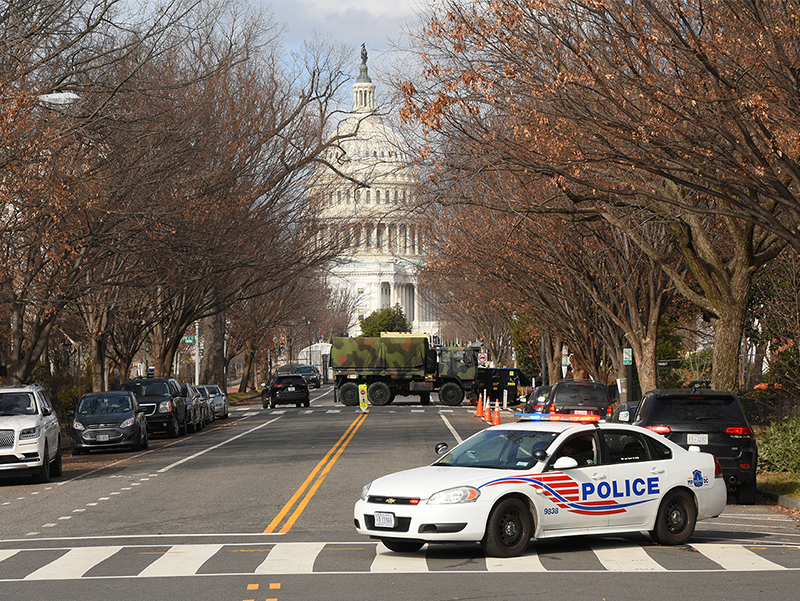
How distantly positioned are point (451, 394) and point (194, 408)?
22.6 meters

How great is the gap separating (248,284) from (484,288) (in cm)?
956

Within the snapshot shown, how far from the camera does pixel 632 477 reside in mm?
12266

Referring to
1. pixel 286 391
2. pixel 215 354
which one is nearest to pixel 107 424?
pixel 286 391

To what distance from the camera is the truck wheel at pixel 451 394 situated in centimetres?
5669

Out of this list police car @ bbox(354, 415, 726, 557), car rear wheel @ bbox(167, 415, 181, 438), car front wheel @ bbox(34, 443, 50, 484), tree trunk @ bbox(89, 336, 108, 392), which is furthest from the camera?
tree trunk @ bbox(89, 336, 108, 392)

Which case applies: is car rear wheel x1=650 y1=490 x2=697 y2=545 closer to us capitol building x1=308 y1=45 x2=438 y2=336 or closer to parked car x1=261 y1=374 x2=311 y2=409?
us capitol building x1=308 y1=45 x2=438 y2=336

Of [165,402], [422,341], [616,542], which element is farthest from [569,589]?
[422,341]

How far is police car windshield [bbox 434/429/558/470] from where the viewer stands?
39.4 ft

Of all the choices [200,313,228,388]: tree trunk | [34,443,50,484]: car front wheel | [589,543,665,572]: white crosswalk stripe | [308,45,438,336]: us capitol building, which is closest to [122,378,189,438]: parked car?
[308,45,438,336]: us capitol building

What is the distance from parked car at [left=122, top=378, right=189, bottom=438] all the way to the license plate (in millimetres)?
22539

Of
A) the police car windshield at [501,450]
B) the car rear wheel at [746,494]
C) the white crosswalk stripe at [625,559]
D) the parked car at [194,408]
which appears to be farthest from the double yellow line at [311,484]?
the car rear wheel at [746,494]

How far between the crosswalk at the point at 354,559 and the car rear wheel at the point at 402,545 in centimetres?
7

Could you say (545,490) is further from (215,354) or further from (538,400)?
(215,354)

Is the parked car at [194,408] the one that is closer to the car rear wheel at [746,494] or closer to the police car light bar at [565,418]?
the car rear wheel at [746,494]
